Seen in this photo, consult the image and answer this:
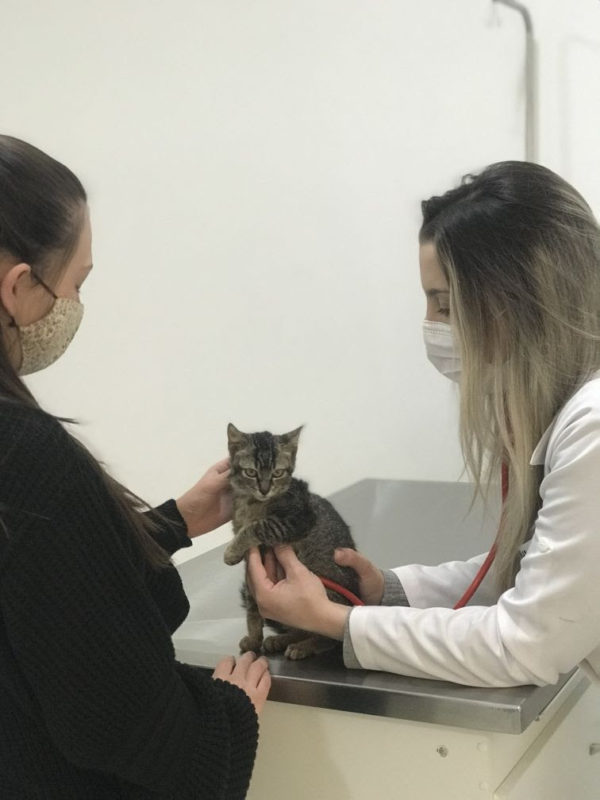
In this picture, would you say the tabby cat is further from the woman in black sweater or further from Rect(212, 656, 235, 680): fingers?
the woman in black sweater

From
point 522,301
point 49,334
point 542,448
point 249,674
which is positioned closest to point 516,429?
point 542,448

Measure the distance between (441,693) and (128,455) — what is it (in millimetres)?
855

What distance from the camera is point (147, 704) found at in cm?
83

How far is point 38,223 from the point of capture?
0.89m

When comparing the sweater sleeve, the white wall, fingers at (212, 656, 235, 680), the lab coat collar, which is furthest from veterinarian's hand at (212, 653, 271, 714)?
the white wall

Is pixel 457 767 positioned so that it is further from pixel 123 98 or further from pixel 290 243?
pixel 290 243

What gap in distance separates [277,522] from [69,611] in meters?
0.43

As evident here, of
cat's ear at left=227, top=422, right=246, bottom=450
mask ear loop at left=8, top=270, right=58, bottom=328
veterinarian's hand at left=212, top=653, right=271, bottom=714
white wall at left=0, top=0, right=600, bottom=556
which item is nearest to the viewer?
mask ear loop at left=8, top=270, right=58, bottom=328

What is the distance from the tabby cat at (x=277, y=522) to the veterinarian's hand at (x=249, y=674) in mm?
68

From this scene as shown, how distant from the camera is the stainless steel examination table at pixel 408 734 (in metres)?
0.99

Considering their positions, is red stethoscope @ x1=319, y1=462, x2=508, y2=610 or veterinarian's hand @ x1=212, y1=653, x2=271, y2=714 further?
red stethoscope @ x1=319, y1=462, x2=508, y2=610

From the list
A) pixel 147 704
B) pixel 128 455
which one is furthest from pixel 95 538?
pixel 128 455

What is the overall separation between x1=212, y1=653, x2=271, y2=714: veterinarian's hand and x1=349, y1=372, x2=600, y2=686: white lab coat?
12 cm

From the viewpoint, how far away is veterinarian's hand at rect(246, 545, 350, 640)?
108 centimetres
